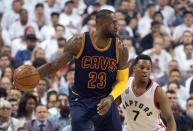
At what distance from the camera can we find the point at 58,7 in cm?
1764

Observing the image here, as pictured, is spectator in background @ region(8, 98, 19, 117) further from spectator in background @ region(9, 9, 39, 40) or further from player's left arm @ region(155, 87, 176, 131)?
spectator in background @ region(9, 9, 39, 40)

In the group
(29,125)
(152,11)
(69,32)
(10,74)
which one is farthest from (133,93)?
(152,11)

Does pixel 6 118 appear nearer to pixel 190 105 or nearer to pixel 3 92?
pixel 3 92

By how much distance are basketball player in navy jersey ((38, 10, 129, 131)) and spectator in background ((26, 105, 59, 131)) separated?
9.04ft

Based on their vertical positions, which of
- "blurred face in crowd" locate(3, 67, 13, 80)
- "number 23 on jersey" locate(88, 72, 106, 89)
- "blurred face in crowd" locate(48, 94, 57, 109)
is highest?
"number 23 on jersey" locate(88, 72, 106, 89)

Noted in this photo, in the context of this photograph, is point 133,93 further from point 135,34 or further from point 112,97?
point 135,34

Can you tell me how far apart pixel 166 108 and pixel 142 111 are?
43 centimetres

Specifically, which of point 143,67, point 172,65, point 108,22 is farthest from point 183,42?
point 108,22

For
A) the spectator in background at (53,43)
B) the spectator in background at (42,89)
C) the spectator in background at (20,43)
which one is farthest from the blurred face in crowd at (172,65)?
the spectator in background at (20,43)

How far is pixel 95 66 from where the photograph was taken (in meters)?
8.79

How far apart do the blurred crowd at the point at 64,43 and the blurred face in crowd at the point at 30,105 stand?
0.02m

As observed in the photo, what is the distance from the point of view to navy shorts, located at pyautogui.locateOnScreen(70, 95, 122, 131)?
877 cm

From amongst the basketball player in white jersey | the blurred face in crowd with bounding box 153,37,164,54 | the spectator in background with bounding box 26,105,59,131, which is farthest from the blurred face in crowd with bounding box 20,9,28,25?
the basketball player in white jersey

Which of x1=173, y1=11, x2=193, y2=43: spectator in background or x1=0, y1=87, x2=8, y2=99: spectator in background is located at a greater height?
x1=173, y1=11, x2=193, y2=43: spectator in background
